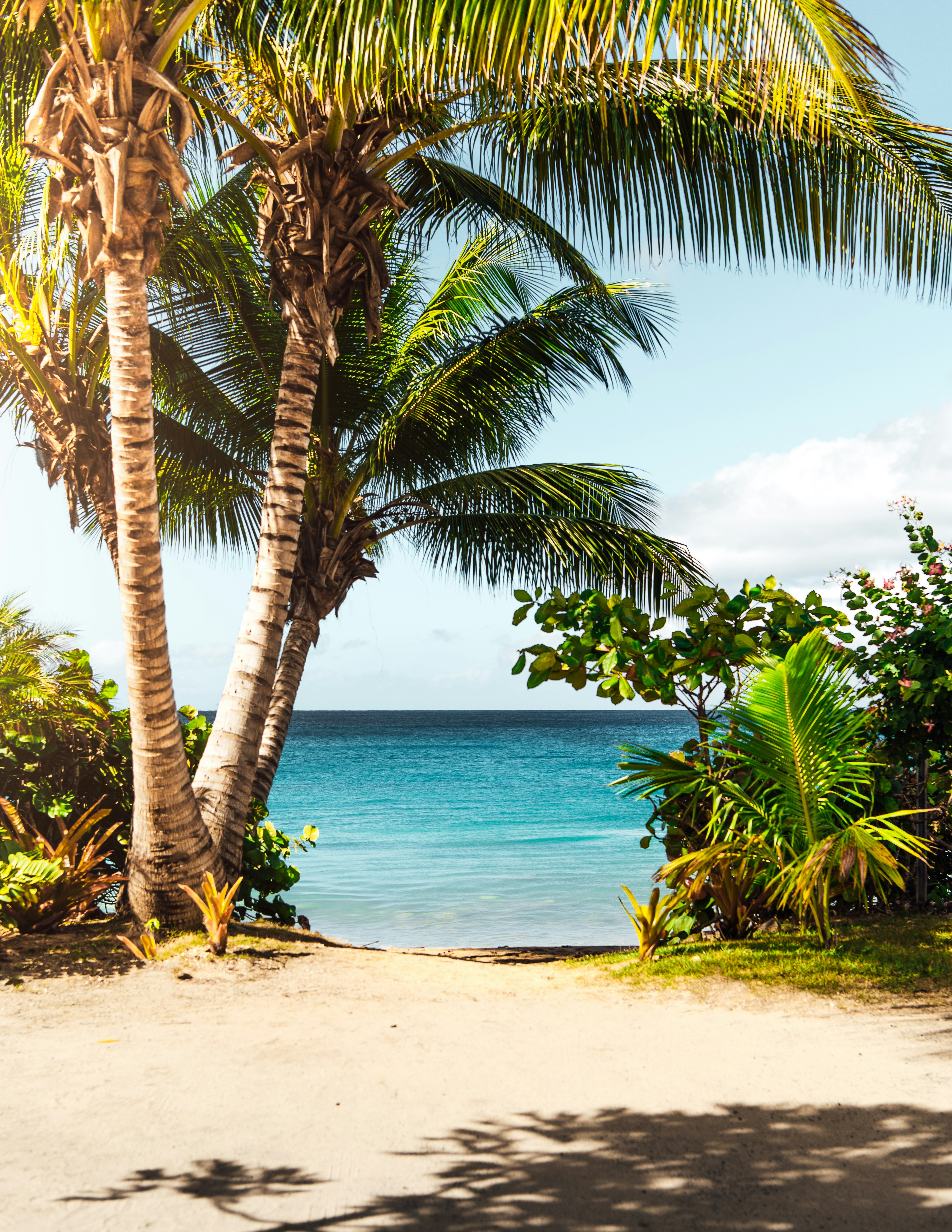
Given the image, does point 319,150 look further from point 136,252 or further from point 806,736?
point 806,736

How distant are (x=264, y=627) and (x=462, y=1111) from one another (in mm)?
3709

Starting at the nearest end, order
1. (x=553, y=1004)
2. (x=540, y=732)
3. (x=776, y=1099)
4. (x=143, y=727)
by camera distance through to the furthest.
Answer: (x=776, y=1099) < (x=553, y=1004) < (x=143, y=727) < (x=540, y=732)

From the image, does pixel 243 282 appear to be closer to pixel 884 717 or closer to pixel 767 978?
pixel 884 717

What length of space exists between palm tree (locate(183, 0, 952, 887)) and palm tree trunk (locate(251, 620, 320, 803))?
1092 millimetres

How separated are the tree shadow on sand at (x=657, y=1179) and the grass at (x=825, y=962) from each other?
1383 millimetres

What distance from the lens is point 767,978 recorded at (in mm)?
4574

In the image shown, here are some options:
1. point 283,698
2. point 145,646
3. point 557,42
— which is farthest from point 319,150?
point 283,698

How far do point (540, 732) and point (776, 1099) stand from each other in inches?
2550

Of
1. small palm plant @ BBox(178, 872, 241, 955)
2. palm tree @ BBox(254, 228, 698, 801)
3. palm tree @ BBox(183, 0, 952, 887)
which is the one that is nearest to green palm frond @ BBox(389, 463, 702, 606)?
palm tree @ BBox(254, 228, 698, 801)

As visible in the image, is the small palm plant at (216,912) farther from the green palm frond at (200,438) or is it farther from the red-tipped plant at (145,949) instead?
the green palm frond at (200,438)

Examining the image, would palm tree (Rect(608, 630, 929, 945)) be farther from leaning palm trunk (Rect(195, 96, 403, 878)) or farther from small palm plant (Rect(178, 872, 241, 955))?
leaning palm trunk (Rect(195, 96, 403, 878))

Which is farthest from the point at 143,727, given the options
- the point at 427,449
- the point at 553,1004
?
the point at 427,449

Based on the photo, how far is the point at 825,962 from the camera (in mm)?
4734

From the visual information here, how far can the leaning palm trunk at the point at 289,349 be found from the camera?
236 inches
